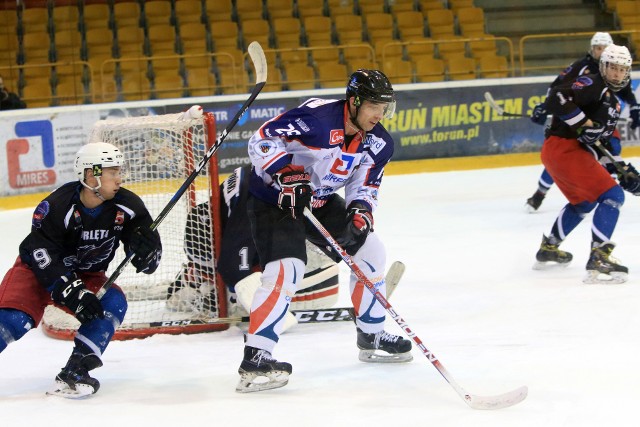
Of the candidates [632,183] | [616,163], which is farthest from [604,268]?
[616,163]

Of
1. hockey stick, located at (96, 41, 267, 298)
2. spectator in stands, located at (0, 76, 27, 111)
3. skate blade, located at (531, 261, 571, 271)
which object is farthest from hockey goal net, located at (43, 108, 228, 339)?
spectator in stands, located at (0, 76, 27, 111)

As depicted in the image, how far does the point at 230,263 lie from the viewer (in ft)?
13.6

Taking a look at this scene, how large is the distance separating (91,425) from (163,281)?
1.79 metres

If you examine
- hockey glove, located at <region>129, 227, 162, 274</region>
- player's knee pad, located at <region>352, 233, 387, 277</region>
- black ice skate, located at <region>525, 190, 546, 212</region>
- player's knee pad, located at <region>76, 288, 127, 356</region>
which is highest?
hockey glove, located at <region>129, 227, 162, 274</region>

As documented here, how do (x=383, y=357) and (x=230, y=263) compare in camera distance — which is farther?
(x=230, y=263)

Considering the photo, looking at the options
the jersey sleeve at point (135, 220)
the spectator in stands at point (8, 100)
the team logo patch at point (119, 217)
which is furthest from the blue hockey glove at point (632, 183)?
the spectator in stands at point (8, 100)

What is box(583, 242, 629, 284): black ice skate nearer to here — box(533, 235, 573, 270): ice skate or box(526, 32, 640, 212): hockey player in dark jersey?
box(533, 235, 573, 270): ice skate

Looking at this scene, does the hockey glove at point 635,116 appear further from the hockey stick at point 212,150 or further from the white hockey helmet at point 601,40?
the hockey stick at point 212,150

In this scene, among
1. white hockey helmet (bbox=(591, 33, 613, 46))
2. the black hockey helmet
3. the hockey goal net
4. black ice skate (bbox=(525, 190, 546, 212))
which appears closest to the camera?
the black hockey helmet

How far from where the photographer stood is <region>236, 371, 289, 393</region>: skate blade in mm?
3191

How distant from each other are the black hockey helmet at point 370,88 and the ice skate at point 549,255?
2181 mm

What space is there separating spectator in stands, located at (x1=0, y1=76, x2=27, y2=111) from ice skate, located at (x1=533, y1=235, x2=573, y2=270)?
5.05m

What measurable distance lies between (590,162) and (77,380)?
9.69ft

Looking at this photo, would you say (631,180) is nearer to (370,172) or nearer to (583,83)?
(583,83)
